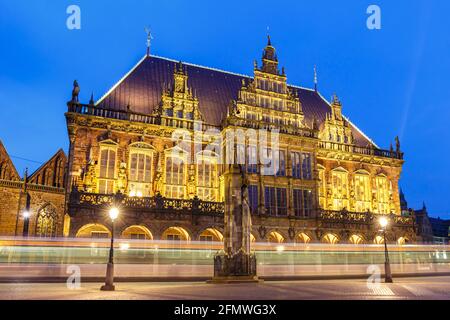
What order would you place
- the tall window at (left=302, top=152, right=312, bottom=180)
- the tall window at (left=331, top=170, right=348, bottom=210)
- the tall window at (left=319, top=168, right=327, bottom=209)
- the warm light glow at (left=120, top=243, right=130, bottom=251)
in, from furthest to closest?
the tall window at (left=331, top=170, right=348, bottom=210), the tall window at (left=319, top=168, right=327, bottom=209), the tall window at (left=302, top=152, right=312, bottom=180), the warm light glow at (left=120, top=243, right=130, bottom=251)

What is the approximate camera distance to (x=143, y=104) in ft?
108

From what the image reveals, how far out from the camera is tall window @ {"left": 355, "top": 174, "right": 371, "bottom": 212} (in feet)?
124

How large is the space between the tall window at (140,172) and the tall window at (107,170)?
1.23 meters

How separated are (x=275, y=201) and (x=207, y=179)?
5.61 m

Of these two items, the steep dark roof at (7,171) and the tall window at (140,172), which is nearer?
the tall window at (140,172)

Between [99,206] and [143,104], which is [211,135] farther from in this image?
[99,206]

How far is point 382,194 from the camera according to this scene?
128ft

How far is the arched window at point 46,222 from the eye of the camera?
107 feet

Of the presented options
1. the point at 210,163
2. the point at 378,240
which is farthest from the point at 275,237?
the point at 378,240

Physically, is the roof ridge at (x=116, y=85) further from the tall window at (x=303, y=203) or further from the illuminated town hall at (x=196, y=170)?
the tall window at (x=303, y=203)

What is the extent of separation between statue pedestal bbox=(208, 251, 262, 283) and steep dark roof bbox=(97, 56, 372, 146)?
57.4ft

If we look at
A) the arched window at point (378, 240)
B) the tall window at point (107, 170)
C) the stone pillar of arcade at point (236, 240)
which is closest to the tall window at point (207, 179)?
the tall window at point (107, 170)

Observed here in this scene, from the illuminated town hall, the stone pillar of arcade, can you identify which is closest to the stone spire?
the illuminated town hall

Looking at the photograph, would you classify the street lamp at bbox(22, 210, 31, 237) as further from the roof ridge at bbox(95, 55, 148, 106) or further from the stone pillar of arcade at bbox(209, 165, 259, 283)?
the stone pillar of arcade at bbox(209, 165, 259, 283)
